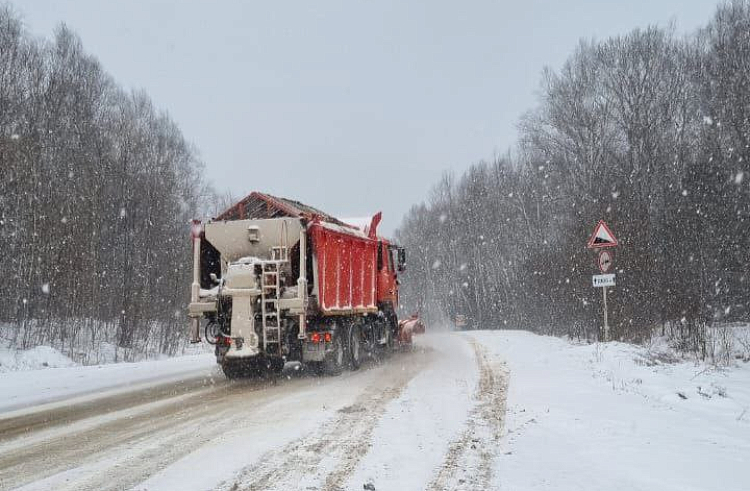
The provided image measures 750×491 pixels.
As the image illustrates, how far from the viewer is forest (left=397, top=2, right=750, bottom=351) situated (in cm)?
1808

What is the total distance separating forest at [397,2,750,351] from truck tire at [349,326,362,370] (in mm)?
8751

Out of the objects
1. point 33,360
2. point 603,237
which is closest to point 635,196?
point 603,237

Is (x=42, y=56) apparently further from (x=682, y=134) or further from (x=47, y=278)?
(x=682, y=134)

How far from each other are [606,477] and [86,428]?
5760 millimetres

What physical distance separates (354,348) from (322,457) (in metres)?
7.60

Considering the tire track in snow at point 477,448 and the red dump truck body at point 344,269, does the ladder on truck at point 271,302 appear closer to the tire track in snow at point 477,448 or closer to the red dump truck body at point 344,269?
the red dump truck body at point 344,269

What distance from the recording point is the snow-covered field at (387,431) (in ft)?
14.7

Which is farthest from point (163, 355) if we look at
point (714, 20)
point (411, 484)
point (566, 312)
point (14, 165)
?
point (714, 20)

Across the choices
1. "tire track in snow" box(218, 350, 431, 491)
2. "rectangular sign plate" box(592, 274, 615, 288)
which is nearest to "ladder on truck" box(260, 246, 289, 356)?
"tire track in snow" box(218, 350, 431, 491)

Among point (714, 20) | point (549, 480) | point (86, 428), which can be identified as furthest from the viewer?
point (714, 20)

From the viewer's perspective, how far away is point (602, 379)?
948 cm

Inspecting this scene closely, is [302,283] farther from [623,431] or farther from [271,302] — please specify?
[623,431]

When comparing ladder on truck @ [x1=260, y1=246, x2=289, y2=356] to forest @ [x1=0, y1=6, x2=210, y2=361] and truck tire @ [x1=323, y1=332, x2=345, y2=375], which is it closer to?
truck tire @ [x1=323, y1=332, x2=345, y2=375]

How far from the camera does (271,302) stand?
33.7ft
